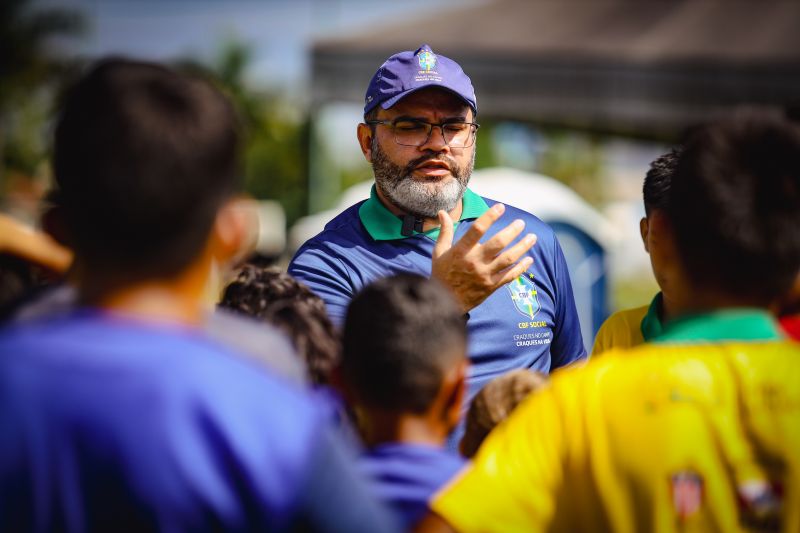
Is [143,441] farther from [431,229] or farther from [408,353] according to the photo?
[431,229]

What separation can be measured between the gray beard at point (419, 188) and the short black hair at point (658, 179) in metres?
0.69

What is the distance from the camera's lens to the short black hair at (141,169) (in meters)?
1.52

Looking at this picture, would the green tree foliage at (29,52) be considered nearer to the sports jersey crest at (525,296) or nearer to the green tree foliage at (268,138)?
the green tree foliage at (268,138)

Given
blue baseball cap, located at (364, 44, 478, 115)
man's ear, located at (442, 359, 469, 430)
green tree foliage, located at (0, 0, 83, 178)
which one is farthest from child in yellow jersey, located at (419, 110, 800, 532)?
green tree foliage, located at (0, 0, 83, 178)

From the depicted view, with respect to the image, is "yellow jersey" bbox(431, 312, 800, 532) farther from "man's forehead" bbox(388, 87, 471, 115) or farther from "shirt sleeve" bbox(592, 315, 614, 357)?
"man's forehead" bbox(388, 87, 471, 115)

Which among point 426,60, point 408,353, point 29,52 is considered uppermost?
point 29,52

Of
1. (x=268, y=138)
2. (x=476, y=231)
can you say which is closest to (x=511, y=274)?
(x=476, y=231)

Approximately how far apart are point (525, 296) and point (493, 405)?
40.0 inches

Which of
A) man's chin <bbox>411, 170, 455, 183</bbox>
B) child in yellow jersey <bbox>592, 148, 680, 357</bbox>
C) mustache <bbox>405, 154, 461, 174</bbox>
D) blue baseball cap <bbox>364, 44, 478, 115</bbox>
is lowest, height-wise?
child in yellow jersey <bbox>592, 148, 680, 357</bbox>

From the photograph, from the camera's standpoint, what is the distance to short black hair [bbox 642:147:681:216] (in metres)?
3.12

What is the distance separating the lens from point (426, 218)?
3.49 meters

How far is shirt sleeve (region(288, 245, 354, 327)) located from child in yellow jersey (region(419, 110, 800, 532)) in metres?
1.45

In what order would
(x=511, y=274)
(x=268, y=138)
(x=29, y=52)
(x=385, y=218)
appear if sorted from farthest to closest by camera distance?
(x=268, y=138), (x=29, y=52), (x=385, y=218), (x=511, y=274)

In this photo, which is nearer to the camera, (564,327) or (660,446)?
(660,446)
